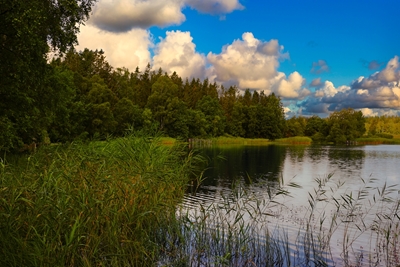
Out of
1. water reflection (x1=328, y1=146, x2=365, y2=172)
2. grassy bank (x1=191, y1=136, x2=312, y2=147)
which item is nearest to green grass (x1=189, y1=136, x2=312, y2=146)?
grassy bank (x1=191, y1=136, x2=312, y2=147)

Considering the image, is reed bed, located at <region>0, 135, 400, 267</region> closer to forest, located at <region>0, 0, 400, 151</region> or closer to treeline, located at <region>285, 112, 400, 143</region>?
forest, located at <region>0, 0, 400, 151</region>

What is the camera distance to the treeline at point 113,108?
21531 mm

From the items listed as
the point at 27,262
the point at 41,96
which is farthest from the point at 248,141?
the point at 27,262

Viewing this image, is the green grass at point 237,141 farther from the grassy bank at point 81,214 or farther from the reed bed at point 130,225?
the grassy bank at point 81,214

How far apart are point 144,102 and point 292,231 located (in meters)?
78.3

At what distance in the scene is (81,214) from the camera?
7.45 m

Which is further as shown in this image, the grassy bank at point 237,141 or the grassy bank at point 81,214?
the grassy bank at point 237,141

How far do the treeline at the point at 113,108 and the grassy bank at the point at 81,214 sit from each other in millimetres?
4640

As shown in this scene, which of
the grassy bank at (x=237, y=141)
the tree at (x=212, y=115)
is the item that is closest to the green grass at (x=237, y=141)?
the grassy bank at (x=237, y=141)

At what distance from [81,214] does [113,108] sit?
50.1 m

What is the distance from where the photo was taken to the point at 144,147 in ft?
40.8

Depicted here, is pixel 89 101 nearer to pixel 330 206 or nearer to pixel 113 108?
pixel 113 108

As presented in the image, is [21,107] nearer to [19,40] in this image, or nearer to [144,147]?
[19,40]

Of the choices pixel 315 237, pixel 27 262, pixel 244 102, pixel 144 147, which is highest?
pixel 244 102
